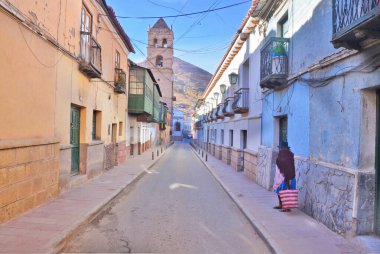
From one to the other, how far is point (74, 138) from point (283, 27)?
7.57m

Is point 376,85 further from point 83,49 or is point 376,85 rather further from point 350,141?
point 83,49

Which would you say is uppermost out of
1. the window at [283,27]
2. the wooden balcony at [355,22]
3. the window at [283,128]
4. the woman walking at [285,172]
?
the window at [283,27]

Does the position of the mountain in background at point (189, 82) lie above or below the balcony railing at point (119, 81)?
above

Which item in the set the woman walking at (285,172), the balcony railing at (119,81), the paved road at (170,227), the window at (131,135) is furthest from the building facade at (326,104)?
the window at (131,135)

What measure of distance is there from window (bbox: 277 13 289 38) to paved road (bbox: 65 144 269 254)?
211 inches

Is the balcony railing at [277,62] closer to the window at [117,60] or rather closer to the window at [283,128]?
the window at [283,128]

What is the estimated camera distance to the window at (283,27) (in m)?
10.2

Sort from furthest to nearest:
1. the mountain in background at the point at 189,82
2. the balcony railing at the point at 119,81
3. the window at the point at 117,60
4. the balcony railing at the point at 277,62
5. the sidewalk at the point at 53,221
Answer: the mountain in background at the point at 189,82, the window at the point at 117,60, the balcony railing at the point at 119,81, the balcony railing at the point at 277,62, the sidewalk at the point at 53,221

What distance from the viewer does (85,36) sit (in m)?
10.7

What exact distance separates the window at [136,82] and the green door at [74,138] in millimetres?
9495

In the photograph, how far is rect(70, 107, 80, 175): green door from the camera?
10.5 metres

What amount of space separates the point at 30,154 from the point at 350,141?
606 cm

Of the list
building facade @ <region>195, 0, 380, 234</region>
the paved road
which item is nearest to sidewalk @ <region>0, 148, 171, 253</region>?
the paved road

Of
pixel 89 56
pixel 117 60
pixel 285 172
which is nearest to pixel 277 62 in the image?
pixel 285 172
